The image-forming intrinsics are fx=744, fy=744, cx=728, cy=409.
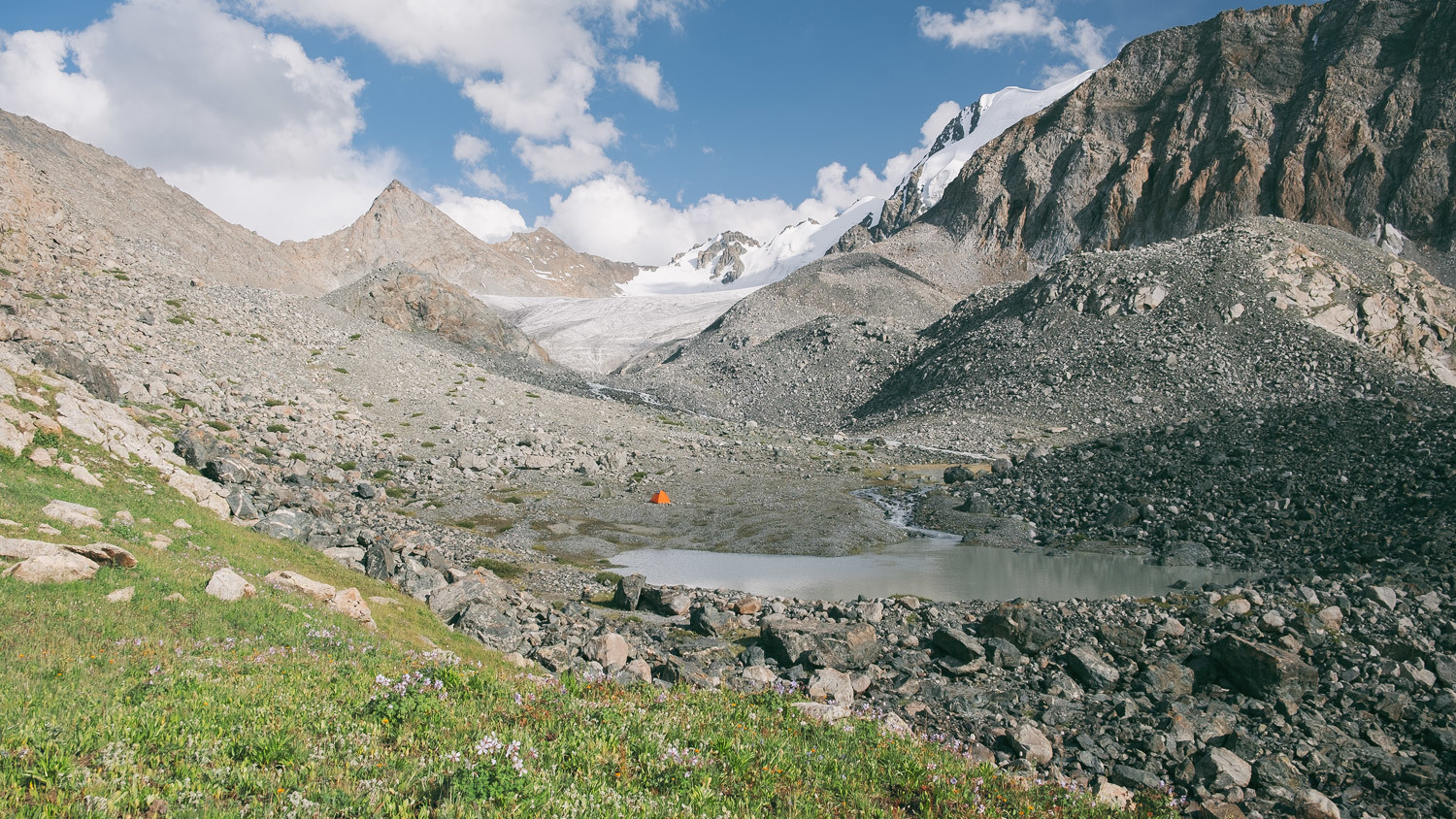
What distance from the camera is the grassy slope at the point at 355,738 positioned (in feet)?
17.0

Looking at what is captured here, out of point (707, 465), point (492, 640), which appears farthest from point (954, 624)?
point (707, 465)

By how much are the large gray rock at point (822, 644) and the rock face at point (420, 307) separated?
69.2 meters

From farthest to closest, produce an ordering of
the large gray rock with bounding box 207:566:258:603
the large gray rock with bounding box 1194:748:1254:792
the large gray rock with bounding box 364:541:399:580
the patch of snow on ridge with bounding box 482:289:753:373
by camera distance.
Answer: the patch of snow on ridge with bounding box 482:289:753:373 → the large gray rock with bounding box 364:541:399:580 → the large gray rock with bounding box 207:566:258:603 → the large gray rock with bounding box 1194:748:1254:792

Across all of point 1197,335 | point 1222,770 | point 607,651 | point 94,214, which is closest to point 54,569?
point 607,651

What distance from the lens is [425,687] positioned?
7.35 metres

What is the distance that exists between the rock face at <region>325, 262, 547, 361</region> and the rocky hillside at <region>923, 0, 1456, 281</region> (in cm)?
8975

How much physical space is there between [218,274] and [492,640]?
207969 mm

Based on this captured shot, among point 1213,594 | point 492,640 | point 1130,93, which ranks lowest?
point 492,640

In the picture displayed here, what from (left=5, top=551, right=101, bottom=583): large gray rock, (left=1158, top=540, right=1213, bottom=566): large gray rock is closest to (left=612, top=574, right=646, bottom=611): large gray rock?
(left=5, top=551, right=101, bottom=583): large gray rock

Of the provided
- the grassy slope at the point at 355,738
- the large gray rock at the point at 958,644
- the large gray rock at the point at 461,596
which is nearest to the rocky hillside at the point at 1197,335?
the large gray rock at the point at 958,644

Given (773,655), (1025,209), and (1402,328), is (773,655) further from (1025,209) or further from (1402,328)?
(1025,209)

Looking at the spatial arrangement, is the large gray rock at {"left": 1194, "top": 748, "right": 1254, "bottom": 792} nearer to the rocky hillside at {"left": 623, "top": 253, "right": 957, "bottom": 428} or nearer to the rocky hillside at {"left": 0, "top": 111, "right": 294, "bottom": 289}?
Result: the rocky hillside at {"left": 0, "top": 111, "right": 294, "bottom": 289}

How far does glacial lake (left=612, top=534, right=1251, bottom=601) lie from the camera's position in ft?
78.3

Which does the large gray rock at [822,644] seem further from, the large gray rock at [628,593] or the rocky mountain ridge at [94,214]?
the rocky mountain ridge at [94,214]
